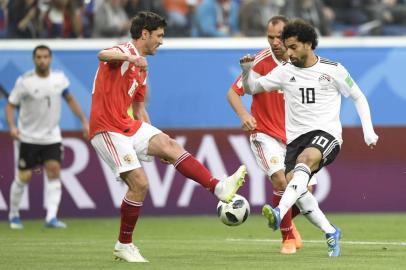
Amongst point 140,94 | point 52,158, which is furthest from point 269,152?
point 52,158

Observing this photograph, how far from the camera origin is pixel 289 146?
38.6 feet

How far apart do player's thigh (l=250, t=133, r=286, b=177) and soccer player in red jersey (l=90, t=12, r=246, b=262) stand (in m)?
1.73

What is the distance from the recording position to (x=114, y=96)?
11.5 meters

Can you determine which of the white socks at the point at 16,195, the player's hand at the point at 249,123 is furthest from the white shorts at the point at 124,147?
the white socks at the point at 16,195

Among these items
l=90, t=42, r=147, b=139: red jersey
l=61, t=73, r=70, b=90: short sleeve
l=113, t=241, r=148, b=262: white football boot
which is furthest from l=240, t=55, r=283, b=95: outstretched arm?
l=61, t=73, r=70, b=90: short sleeve

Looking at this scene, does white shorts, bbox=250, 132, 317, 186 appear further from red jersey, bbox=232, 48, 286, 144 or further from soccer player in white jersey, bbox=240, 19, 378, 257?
soccer player in white jersey, bbox=240, 19, 378, 257

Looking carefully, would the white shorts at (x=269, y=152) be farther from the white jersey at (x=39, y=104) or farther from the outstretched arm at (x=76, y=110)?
the white jersey at (x=39, y=104)

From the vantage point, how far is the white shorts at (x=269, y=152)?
12.8 metres

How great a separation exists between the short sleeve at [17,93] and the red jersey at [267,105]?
602 centimetres

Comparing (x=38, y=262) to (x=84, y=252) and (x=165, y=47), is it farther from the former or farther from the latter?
(x=165, y=47)

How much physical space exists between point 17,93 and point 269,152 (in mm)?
6479

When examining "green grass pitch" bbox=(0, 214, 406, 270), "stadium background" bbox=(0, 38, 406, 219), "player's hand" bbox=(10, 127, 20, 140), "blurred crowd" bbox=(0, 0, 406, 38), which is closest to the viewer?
"green grass pitch" bbox=(0, 214, 406, 270)

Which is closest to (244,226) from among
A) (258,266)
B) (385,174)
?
(385,174)

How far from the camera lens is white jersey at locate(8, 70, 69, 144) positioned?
18.1 metres
